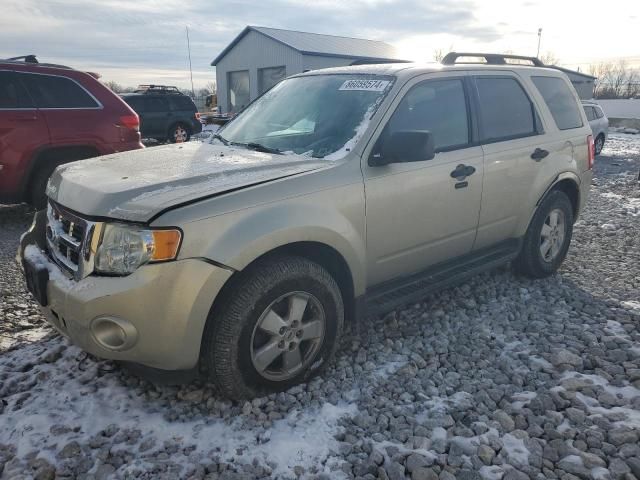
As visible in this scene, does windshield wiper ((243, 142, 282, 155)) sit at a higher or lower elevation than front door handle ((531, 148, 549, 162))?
higher

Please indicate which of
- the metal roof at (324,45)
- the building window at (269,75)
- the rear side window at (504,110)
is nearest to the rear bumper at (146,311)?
the rear side window at (504,110)

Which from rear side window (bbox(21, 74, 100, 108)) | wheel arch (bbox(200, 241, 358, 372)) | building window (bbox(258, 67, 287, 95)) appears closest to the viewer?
wheel arch (bbox(200, 241, 358, 372))

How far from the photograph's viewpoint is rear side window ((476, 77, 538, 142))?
3.92 meters

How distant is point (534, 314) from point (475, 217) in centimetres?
92

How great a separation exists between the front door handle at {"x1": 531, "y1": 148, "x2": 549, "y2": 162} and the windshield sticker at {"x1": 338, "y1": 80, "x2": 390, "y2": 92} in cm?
157

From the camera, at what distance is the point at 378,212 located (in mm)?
3102

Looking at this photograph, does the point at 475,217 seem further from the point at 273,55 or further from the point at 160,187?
the point at 273,55

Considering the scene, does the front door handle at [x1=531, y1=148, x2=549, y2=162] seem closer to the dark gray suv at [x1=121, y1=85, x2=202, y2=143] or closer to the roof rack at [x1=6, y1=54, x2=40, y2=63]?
the roof rack at [x1=6, y1=54, x2=40, y2=63]

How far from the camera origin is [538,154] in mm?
4215

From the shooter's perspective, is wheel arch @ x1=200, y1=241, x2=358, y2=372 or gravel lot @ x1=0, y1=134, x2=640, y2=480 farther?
wheel arch @ x1=200, y1=241, x2=358, y2=372

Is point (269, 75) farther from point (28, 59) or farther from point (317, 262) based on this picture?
point (317, 262)

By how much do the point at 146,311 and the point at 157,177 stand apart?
77 centimetres

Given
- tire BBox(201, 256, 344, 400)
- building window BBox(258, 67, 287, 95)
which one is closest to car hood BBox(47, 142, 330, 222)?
tire BBox(201, 256, 344, 400)

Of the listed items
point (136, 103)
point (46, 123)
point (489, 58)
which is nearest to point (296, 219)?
point (489, 58)
